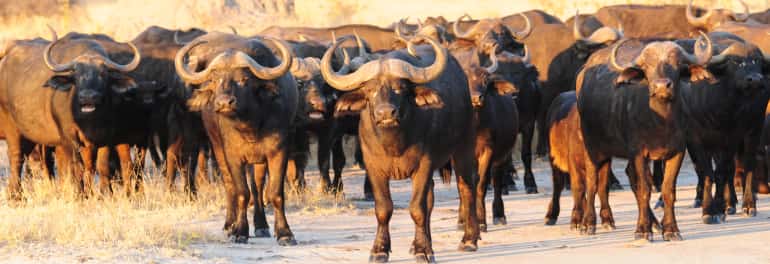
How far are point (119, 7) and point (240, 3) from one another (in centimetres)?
340

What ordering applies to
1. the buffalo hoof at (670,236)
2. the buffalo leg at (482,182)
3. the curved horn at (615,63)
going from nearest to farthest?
the buffalo hoof at (670,236) < the curved horn at (615,63) < the buffalo leg at (482,182)

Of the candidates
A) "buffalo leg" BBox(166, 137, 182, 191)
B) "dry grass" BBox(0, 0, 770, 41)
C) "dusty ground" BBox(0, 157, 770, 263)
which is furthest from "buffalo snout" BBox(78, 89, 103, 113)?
"dry grass" BBox(0, 0, 770, 41)

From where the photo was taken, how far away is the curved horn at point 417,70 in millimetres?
10719

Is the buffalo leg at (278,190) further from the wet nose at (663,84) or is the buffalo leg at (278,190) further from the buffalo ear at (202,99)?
the wet nose at (663,84)

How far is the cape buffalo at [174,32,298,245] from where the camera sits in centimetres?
1202

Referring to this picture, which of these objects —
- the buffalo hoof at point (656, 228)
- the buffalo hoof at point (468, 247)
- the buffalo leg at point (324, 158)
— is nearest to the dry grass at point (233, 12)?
the buffalo leg at point (324, 158)

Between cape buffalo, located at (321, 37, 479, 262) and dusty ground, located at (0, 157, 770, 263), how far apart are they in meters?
0.45

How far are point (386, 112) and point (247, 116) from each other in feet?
7.02

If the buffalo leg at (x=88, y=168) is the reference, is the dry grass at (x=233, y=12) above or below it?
above

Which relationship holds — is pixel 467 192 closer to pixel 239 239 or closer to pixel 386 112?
pixel 386 112

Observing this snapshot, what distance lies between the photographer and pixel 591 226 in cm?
1316

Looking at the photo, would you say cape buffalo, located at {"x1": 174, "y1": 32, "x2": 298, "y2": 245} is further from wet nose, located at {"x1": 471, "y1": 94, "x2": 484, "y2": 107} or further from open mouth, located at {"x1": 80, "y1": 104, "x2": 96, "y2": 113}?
open mouth, located at {"x1": 80, "y1": 104, "x2": 96, "y2": 113}

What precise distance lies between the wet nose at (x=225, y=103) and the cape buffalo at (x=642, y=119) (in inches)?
140

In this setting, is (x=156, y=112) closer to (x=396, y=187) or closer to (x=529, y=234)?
(x=396, y=187)
